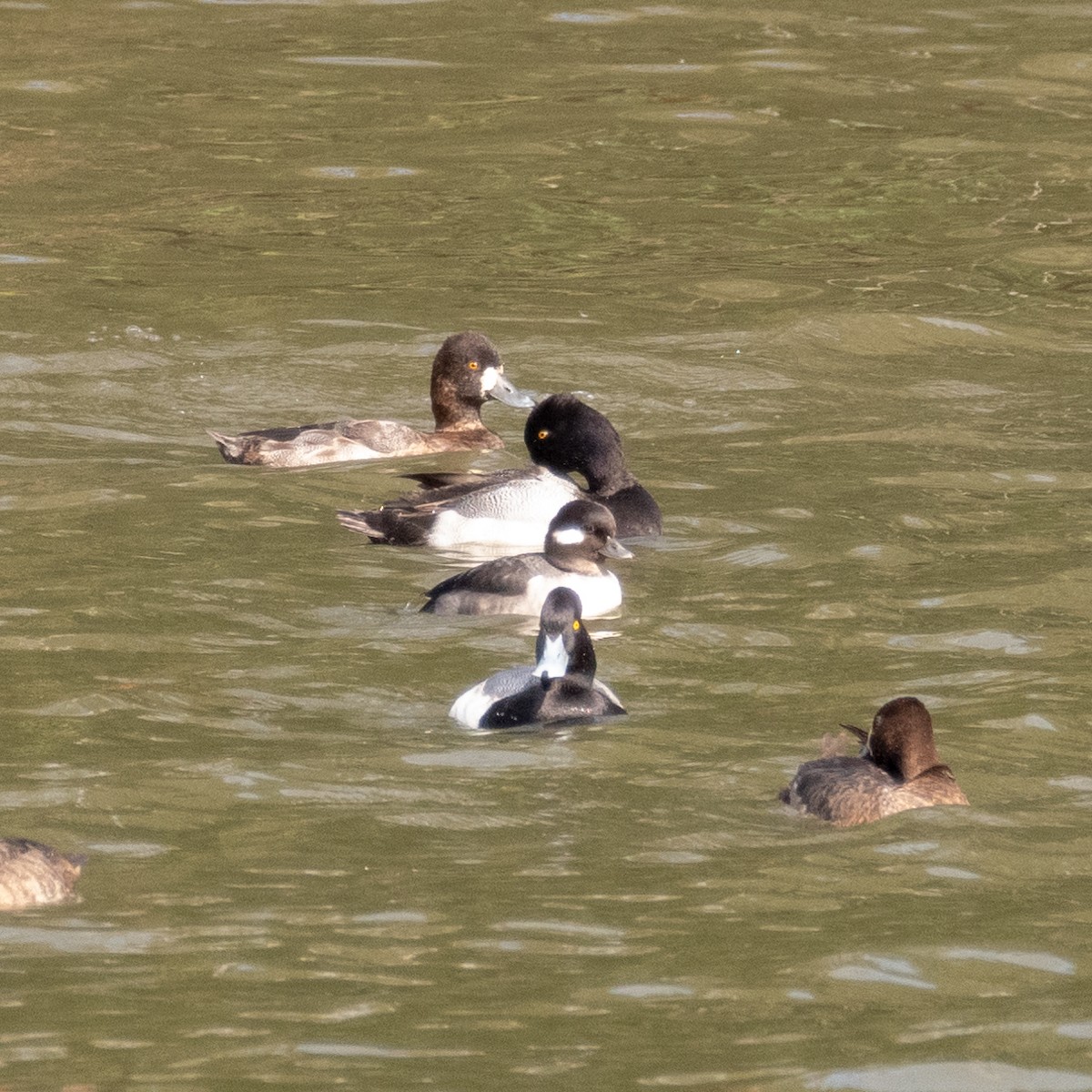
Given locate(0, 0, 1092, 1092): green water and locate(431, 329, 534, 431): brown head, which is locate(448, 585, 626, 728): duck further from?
locate(431, 329, 534, 431): brown head

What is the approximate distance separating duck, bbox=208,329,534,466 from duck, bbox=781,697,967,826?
523 cm

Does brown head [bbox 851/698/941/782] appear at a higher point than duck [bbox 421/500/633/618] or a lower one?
higher

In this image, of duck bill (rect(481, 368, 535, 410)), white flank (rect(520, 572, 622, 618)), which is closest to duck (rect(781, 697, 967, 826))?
white flank (rect(520, 572, 622, 618))

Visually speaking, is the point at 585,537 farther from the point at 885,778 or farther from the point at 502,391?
the point at 502,391

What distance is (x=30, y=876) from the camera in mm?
6629

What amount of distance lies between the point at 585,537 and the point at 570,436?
1.87 meters

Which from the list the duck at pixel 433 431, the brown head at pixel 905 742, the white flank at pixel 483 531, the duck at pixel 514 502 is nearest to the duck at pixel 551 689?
the brown head at pixel 905 742

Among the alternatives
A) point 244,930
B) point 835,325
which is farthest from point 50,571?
point 835,325

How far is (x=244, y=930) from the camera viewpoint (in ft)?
21.4

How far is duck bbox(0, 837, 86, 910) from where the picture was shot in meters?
6.62

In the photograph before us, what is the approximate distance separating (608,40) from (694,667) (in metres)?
13.6

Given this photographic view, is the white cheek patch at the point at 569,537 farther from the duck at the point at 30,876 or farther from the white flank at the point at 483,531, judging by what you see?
the duck at the point at 30,876

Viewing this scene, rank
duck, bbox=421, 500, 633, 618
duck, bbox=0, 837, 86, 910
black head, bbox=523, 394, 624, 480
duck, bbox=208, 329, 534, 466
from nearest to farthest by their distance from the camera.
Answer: duck, bbox=0, 837, 86, 910
duck, bbox=421, 500, 633, 618
black head, bbox=523, 394, 624, 480
duck, bbox=208, 329, 534, 466

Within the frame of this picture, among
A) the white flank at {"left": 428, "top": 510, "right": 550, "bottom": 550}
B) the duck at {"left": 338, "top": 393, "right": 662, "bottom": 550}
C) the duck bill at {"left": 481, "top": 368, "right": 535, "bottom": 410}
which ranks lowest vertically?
the white flank at {"left": 428, "top": 510, "right": 550, "bottom": 550}
